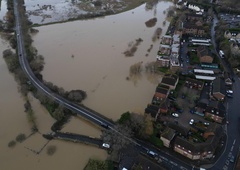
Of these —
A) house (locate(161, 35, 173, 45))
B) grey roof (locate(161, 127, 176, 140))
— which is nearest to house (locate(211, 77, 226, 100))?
grey roof (locate(161, 127, 176, 140))

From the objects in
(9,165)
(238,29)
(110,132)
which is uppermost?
(238,29)

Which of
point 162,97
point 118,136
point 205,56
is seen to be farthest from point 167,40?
point 118,136

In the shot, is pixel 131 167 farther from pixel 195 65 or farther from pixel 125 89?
pixel 195 65

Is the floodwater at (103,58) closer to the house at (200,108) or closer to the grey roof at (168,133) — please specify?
the grey roof at (168,133)

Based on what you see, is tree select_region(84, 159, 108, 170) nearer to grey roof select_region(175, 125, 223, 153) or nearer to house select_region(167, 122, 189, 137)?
grey roof select_region(175, 125, 223, 153)

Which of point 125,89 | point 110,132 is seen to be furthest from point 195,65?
point 110,132
